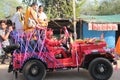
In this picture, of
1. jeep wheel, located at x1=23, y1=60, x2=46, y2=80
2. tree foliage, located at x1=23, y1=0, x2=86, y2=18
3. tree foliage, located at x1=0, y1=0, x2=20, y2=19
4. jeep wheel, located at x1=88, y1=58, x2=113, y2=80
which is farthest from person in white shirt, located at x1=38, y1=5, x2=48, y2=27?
tree foliage, located at x1=0, y1=0, x2=20, y2=19

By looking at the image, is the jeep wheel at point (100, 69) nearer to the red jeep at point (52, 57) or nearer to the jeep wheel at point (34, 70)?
the red jeep at point (52, 57)

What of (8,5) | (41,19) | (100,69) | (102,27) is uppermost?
(8,5)

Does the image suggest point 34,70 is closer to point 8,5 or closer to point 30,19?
point 30,19

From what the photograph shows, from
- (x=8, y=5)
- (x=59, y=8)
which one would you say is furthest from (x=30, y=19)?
(x=8, y=5)

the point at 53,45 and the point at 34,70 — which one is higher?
the point at 53,45

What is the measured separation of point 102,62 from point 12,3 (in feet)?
111

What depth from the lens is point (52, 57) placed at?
9570 millimetres

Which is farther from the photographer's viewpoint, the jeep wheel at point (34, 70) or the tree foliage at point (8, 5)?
the tree foliage at point (8, 5)

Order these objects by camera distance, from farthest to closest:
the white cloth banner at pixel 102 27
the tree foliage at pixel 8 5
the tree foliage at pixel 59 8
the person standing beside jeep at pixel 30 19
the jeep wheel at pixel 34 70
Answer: the tree foliage at pixel 8 5
the tree foliage at pixel 59 8
the white cloth banner at pixel 102 27
the person standing beside jeep at pixel 30 19
the jeep wheel at pixel 34 70

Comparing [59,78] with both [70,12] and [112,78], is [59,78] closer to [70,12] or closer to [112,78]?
[112,78]

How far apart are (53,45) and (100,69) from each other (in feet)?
4.95

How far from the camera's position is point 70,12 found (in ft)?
74.5

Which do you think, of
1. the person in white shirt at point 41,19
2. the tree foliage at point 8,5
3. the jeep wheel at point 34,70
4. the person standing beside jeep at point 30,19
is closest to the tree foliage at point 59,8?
the person in white shirt at point 41,19

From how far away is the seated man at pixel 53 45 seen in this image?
31.6 feet
